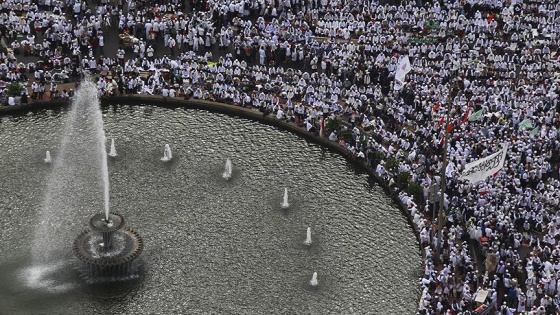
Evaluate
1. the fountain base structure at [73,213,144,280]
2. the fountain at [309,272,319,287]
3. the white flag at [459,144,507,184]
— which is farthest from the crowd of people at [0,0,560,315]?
the fountain base structure at [73,213,144,280]

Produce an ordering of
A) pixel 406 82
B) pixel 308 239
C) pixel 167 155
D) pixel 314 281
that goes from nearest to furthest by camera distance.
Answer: pixel 314 281
pixel 308 239
pixel 167 155
pixel 406 82

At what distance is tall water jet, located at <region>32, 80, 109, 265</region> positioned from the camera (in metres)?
86.8

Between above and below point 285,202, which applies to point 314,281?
below

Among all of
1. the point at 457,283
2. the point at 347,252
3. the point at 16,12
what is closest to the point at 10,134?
the point at 16,12

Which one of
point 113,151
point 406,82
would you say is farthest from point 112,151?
point 406,82

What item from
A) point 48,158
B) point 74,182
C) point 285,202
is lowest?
point 74,182

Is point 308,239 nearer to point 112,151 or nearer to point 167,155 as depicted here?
point 167,155

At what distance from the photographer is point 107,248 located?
8344 cm

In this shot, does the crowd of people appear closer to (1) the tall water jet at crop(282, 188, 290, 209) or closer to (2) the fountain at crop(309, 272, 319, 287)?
(2) the fountain at crop(309, 272, 319, 287)

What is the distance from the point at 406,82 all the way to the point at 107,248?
125ft

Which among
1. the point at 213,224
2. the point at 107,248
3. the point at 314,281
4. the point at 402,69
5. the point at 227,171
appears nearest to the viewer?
the point at 107,248

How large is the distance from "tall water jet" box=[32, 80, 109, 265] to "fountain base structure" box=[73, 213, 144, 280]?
1.20 metres

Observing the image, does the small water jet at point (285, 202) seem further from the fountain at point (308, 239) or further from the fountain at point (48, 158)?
the fountain at point (48, 158)

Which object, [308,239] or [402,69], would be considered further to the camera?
[402,69]
